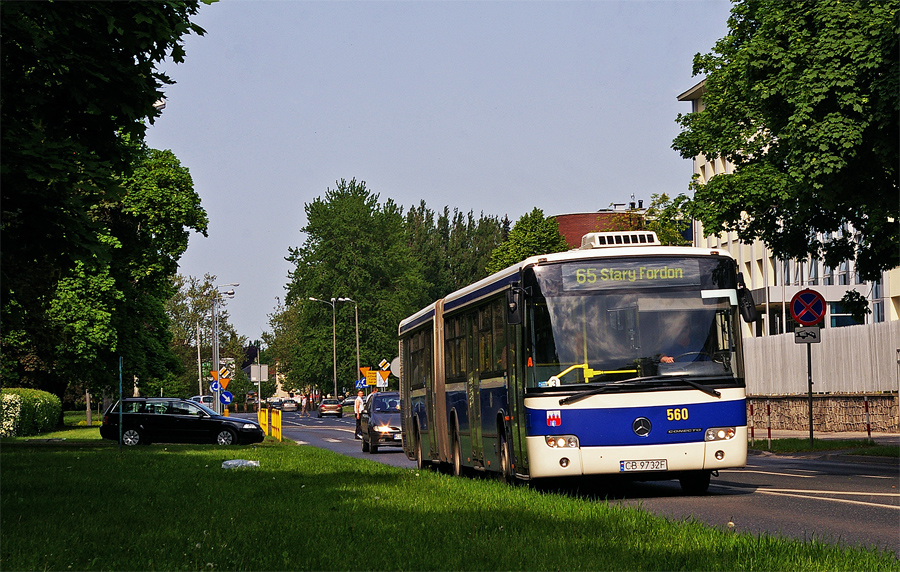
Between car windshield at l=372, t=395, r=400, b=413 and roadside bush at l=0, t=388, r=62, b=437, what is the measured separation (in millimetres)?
15726

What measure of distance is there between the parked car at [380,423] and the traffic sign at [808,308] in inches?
498

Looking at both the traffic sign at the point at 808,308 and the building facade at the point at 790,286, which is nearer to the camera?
the traffic sign at the point at 808,308

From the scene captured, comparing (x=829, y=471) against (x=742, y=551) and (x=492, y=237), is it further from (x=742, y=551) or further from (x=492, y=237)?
(x=492, y=237)

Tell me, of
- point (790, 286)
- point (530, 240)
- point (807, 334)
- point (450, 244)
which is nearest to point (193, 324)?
point (450, 244)

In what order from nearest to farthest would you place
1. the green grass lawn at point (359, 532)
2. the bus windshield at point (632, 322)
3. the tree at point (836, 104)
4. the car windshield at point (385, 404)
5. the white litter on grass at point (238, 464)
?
the green grass lawn at point (359, 532) → the bus windshield at point (632, 322) → the tree at point (836, 104) → the white litter on grass at point (238, 464) → the car windshield at point (385, 404)

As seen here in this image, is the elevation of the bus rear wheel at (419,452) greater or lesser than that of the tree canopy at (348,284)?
lesser

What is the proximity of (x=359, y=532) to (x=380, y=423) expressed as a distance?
2529 centimetres

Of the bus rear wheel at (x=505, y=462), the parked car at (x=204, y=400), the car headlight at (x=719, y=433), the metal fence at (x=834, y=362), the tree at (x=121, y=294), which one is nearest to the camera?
the car headlight at (x=719, y=433)

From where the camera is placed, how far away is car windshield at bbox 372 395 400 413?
119 ft

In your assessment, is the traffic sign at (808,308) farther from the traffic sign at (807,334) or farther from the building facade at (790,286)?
the building facade at (790,286)

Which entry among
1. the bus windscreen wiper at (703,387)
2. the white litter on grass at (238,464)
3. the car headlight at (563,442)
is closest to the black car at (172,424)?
the white litter on grass at (238,464)

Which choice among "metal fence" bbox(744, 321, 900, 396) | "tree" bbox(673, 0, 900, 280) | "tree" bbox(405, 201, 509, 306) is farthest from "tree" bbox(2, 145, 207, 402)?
"tree" bbox(405, 201, 509, 306)

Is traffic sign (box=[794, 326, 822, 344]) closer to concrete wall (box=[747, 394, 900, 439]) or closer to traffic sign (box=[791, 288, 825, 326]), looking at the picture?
traffic sign (box=[791, 288, 825, 326])

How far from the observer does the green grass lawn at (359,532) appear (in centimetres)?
872
